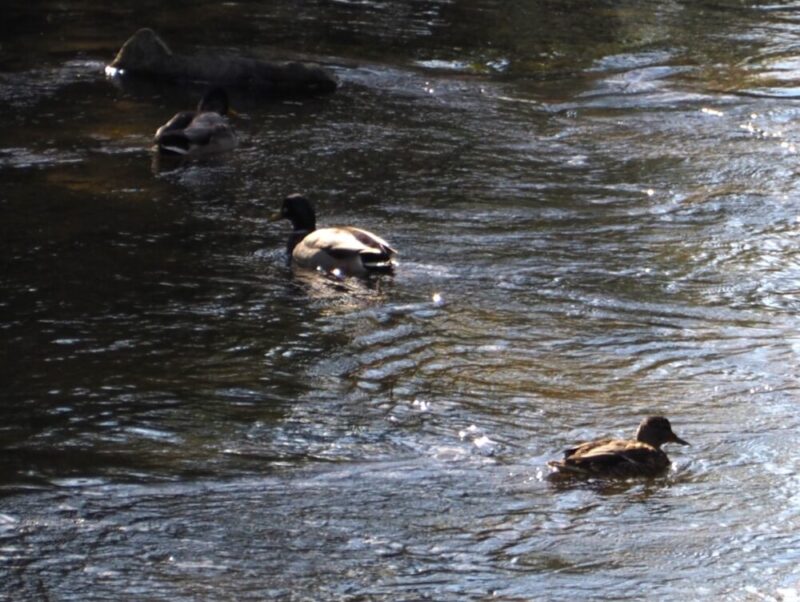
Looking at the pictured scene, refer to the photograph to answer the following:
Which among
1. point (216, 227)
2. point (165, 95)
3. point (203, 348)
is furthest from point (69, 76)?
point (203, 348)

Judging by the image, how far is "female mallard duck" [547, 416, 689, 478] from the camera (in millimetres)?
7090

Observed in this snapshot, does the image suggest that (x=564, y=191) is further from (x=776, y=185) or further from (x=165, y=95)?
(x=165, y=95)

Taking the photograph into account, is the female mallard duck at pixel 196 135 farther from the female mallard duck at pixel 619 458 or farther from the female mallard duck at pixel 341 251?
the female mallard duck at pixel 619 458

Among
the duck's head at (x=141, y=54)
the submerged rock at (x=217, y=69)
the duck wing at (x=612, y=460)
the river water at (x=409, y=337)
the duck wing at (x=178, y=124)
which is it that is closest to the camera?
the river water at (x=409, y=337)

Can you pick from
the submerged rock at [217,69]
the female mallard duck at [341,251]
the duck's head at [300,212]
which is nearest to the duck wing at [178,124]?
the submerged rock at [217,69]

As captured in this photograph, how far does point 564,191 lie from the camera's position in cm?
1232

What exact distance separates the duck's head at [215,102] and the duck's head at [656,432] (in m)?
7.91

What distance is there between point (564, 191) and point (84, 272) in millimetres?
3844

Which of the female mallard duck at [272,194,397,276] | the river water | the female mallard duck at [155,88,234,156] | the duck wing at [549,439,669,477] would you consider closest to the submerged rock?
the river water

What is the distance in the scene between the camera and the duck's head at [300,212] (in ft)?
36.4

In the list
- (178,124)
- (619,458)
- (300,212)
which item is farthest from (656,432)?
(178,124)

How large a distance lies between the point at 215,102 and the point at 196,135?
4.85 feet

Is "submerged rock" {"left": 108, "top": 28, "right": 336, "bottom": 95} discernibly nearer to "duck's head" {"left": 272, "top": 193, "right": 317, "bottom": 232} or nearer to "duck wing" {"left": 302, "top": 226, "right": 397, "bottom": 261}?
"duck's head" {"left": 272, "top": 193, "right": 317, "bottom": 232}

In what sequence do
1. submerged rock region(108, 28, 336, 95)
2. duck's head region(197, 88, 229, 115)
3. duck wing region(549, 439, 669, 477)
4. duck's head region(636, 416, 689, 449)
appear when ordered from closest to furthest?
1. duck wing region(549, 439, 669, 477)
2. duck's head region(636, 416, 689, 449)
3. duck's head region(197, 88, 229, 115)
4. submerged rock region(108, 28, 336, 95)
